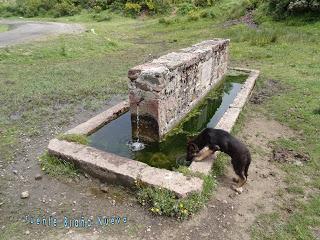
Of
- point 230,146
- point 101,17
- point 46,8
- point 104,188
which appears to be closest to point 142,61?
point 230,146

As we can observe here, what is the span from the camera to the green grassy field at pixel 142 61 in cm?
545

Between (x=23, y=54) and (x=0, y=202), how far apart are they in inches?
344

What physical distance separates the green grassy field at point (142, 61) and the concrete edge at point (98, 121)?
81 centimetres

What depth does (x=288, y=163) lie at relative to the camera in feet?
19.1

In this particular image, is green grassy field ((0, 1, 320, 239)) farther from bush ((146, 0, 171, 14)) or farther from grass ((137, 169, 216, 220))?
bush ((146, 0, 171, 14))

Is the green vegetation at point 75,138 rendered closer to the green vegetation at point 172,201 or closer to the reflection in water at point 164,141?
the reflection in water at point 164,141

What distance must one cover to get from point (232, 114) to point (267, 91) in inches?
106

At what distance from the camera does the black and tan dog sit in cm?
504

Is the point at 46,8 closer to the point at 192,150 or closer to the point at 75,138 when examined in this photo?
the point at 75,138

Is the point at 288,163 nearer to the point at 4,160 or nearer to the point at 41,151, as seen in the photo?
the point at 41,151

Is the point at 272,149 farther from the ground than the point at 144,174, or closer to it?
closer to it

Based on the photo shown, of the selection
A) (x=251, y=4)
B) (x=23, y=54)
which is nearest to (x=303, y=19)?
(x=251, y=4)

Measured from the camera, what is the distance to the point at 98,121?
6828mm

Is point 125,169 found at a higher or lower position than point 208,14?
higher
